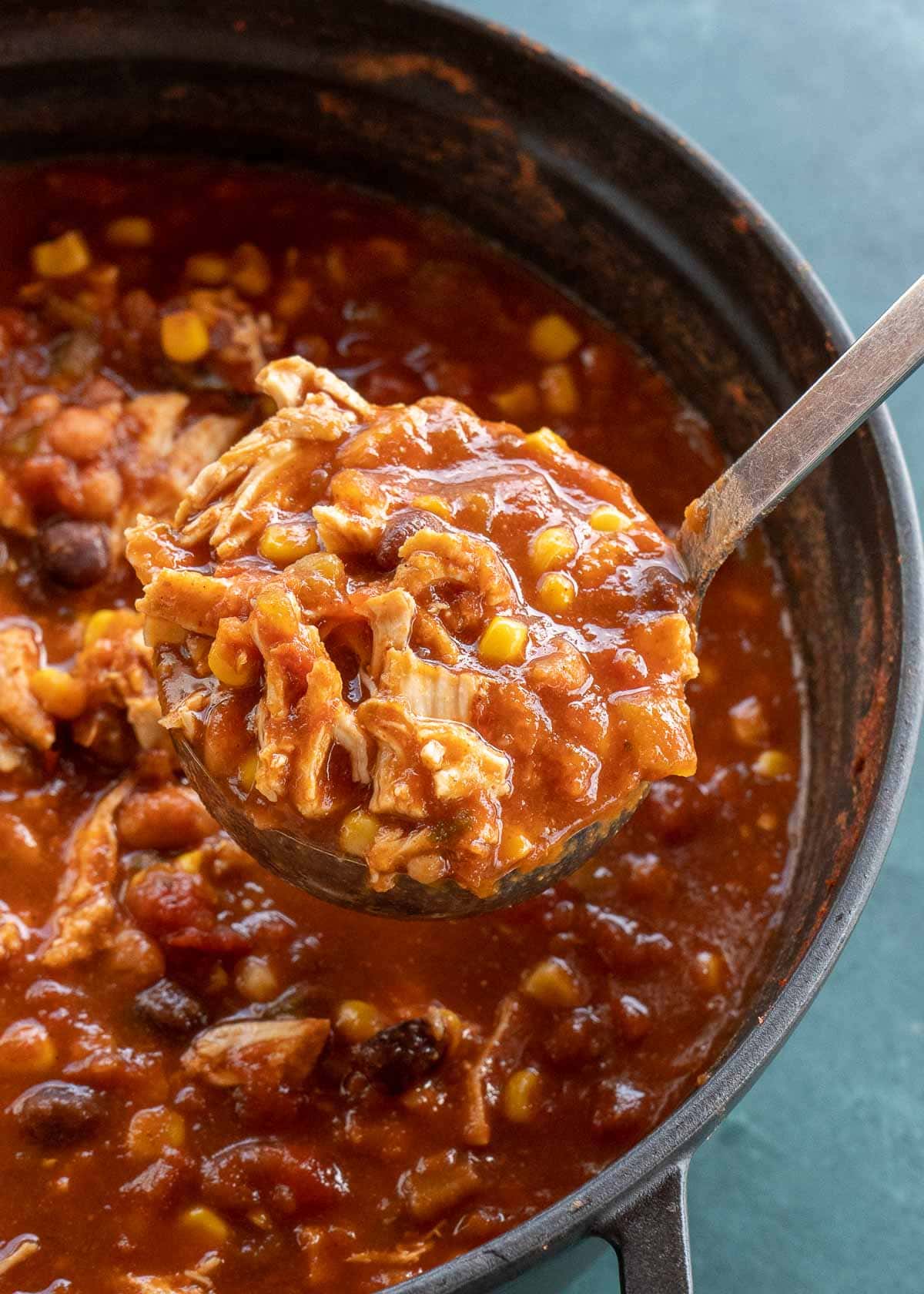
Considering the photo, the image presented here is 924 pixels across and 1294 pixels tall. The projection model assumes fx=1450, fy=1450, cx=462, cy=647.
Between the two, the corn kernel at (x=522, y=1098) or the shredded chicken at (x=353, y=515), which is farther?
the corn kernel at (x=522, y=1098)

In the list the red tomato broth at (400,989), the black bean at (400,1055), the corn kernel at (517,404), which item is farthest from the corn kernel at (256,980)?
the corn kernel at (517,404)

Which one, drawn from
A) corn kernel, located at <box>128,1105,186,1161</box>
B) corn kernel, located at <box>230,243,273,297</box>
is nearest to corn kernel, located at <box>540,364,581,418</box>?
corn kernel, located at <box>230,243,273,297</box>

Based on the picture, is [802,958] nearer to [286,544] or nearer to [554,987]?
[554,987]

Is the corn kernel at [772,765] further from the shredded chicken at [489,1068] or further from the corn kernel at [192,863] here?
the corn kernel at [192,863]

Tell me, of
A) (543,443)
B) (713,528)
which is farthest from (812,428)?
(543,443)

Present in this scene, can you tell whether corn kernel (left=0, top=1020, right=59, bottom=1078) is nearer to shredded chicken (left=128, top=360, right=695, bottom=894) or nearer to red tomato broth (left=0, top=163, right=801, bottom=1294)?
red tomato broth (left=0, top=163, right=801, bottom=1294)

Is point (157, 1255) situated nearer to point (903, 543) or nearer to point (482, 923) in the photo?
point (482, 923)

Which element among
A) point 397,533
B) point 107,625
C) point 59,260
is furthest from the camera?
point 59,260

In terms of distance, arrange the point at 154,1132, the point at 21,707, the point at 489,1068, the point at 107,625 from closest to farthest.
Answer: the point at 154,1132 < the point at 489,1068 < the point at 21,707 < the point at 107,625
